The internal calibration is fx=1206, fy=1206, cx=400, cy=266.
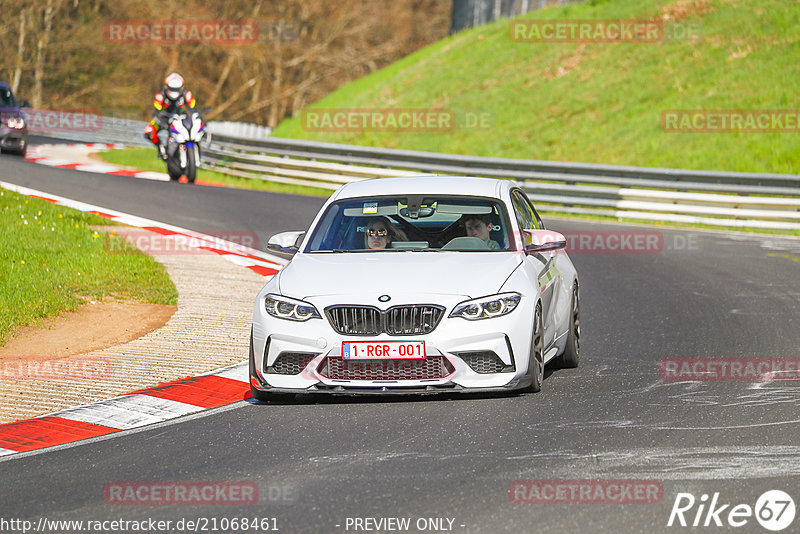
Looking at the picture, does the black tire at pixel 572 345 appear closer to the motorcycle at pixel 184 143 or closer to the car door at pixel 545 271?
the car door at pixel 545 271

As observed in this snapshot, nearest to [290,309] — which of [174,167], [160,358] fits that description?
[160,358]

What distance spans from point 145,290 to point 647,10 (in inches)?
996

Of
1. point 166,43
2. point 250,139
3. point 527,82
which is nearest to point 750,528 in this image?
point 250,139

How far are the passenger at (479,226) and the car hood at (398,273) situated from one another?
330 millimetres

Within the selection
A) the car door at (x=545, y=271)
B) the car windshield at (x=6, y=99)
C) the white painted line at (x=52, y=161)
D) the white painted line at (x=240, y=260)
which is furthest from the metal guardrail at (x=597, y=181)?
the car door at (x=545, y=271)

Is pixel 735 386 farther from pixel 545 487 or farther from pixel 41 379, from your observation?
pixel 41 379

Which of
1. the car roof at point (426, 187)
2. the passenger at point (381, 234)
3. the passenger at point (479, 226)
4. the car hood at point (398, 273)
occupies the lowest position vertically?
the car hood at point (398, 273)

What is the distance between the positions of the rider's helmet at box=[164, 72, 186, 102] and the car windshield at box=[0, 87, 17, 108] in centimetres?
781

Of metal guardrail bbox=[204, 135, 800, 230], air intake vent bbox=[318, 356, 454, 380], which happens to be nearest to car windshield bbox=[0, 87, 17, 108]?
metal guardrail bbox=[204, 135, 800, 230]

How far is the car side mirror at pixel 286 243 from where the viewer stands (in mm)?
8719

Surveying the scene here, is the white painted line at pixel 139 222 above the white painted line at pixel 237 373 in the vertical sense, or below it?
below

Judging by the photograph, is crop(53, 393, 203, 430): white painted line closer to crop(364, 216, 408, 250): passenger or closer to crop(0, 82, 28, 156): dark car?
crop(364, 216, 408, 250): passenger

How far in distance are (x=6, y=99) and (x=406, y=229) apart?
72.1 feet

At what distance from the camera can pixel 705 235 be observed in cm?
1981
